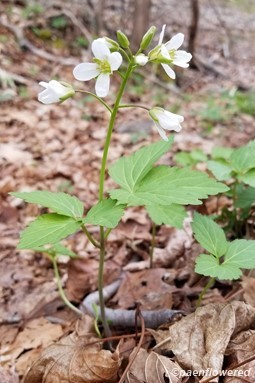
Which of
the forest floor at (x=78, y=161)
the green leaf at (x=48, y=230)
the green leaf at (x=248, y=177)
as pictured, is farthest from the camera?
the forest floor at (x=78, y=161)

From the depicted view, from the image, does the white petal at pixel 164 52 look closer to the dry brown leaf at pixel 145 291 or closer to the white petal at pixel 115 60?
the white petal at pixel 115 60

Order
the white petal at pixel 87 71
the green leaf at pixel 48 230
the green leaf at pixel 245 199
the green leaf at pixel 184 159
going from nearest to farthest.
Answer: the green leaf at pixel 48 230 < the white petal at pixel 87 71 < the green leaf at pixel 245 199 < the green leaf at pixel 184 159

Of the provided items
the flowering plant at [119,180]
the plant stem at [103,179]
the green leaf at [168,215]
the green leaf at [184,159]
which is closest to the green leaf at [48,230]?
the flowering plant at [119,180]

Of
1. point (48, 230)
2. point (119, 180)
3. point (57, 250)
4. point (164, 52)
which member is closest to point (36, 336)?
point (57, 250)

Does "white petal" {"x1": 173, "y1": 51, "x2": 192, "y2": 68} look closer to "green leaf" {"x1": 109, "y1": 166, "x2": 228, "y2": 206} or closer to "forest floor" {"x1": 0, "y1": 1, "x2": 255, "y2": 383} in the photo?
"green leaf" {"x1": 109, "y1": 166, "x2": 228, "y2": 206}

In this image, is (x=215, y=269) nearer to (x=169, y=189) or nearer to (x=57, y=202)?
(x=169, y=189)

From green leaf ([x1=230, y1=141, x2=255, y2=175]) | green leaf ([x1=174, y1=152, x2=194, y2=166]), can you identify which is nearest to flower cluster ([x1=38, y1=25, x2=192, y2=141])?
green leaf ([x1=230, y1=141, x2=255, y2=175])

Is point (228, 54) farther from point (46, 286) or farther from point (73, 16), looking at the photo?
point (46, 286)
